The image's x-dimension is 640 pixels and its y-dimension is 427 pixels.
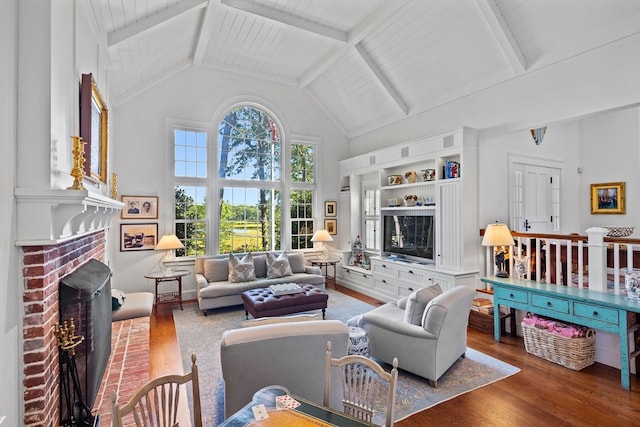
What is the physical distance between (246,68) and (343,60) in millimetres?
1941

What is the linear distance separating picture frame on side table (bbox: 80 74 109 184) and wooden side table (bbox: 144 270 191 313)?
2.23m

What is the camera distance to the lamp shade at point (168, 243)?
17.4 ft

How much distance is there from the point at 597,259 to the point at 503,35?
2.81 meters

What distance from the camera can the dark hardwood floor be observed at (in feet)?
8.04

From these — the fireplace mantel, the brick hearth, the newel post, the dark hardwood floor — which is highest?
the fireplace mantel

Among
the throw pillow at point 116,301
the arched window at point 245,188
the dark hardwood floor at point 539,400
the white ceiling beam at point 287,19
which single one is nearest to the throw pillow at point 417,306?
the dark hardwood floor at point 539,400

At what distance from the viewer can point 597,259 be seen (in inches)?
133

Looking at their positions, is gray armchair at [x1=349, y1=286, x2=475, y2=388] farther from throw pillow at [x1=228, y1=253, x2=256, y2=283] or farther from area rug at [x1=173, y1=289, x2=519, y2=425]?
throw pillow at [x1=228, y1=253, x2=256, y2=283]

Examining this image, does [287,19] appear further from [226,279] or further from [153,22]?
[226,279]

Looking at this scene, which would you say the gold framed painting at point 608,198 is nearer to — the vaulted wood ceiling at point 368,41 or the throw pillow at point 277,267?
the vaulted wood ceiling at point 368,41

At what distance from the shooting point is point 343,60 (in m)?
5.86

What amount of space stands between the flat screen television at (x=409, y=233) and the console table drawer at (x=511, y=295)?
53.3 inches

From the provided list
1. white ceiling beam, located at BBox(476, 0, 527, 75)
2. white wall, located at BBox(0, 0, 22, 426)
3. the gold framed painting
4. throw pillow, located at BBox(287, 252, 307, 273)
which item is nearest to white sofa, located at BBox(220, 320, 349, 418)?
white wall, located at BBox(0, 0, 22, 426)

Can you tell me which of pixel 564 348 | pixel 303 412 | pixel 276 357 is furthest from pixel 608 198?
pixel 303 412
